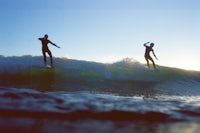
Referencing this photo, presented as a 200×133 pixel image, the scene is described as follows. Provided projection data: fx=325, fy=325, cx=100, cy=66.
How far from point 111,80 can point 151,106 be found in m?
13.1

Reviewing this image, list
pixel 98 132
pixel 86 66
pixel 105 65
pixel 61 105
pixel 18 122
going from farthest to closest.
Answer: pixel 105 65 < pixel 86 66 < pixel 61 105 < pixel 18 122 < pixel 98 132

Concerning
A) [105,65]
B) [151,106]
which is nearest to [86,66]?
[105,65]

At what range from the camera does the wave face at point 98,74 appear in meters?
18.9

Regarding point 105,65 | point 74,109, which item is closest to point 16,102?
point 74,109

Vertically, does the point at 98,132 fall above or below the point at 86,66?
below

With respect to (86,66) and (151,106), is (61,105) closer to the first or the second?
(151,106)

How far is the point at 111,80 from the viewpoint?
67.8ft

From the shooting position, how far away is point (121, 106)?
7.34 meters

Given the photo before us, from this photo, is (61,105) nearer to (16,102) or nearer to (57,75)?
(16,102)

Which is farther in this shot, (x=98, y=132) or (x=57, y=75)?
(x=57, y=75)

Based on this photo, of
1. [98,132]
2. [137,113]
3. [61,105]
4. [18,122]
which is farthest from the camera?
[61,105]

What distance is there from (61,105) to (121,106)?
4.42 ft

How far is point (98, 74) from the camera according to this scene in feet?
71.6

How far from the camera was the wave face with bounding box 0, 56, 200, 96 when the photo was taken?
18.9 meters
